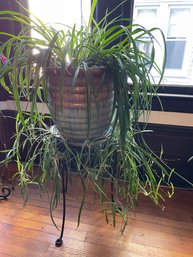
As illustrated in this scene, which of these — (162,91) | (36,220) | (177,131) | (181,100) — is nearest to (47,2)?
(162,91)

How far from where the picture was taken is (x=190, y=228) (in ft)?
3.92

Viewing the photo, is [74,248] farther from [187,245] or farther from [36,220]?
[187,245]

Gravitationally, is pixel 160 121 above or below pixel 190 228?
above

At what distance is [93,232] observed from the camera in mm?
1159

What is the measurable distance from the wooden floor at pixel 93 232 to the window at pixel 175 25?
0.87 m

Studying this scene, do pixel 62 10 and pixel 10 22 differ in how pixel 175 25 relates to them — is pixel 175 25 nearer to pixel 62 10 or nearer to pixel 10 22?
pixel 62 10

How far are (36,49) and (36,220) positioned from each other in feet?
3.23

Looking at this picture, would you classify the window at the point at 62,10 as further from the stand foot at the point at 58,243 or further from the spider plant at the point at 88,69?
the stand foot at the point at 58,243

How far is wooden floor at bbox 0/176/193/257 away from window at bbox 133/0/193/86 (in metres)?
0.87

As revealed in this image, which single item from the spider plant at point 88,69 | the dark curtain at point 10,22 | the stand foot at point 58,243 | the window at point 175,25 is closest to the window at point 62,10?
the dark curtain at point 10,22

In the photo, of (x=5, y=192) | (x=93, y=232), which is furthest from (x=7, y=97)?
(x=93, y=232)

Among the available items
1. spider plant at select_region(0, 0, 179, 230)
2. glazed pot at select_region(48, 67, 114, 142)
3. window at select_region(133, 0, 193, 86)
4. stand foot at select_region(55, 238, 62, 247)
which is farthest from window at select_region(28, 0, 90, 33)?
stand foot at select_region(55, 238, 62, 247)

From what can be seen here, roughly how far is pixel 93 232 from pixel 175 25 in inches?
52.7

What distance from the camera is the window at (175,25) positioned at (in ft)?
4.10
